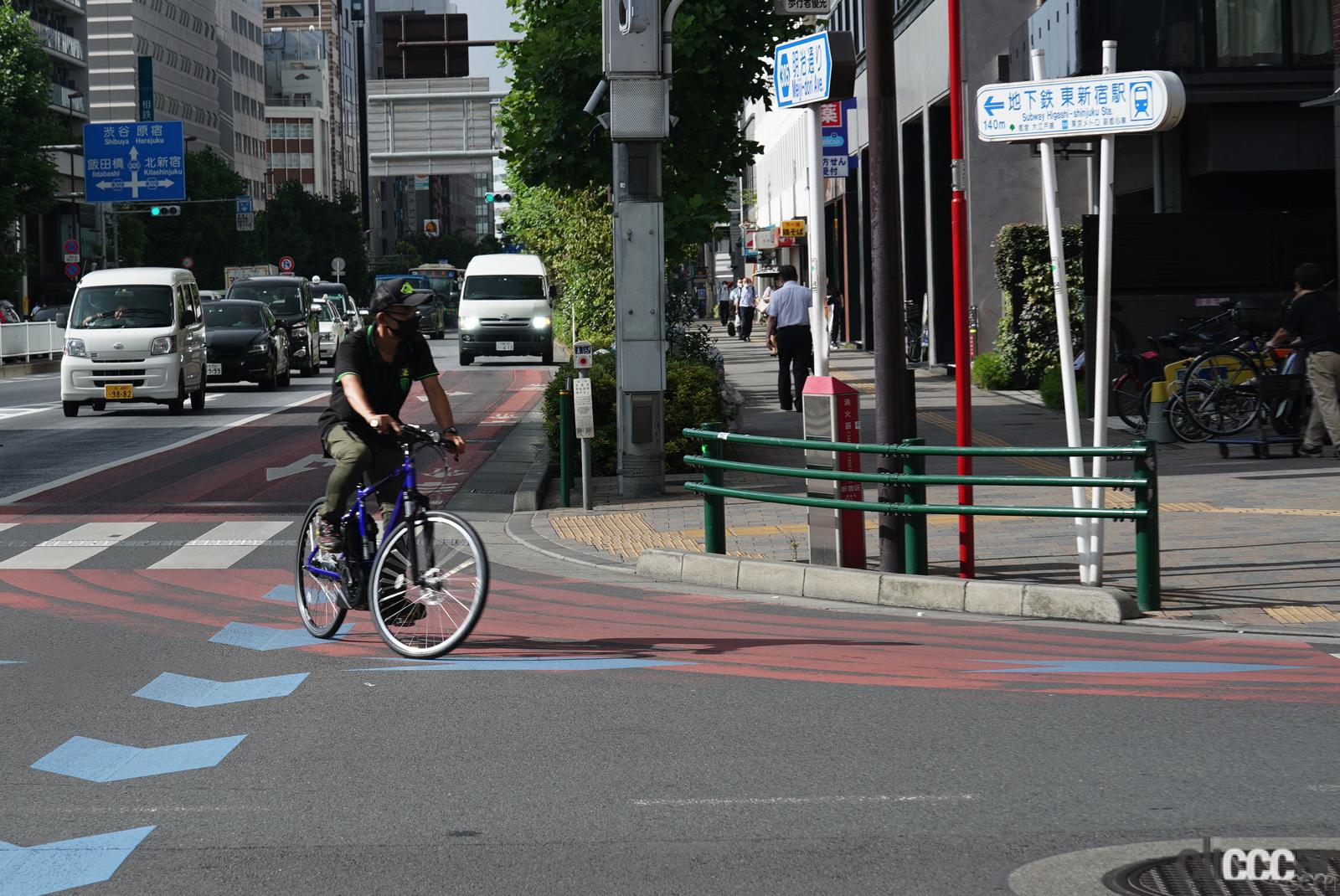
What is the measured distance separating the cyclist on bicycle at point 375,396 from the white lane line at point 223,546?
354 centimetres

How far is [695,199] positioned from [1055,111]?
1530 centimetres

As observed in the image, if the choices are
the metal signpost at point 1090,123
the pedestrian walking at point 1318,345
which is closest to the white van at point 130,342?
the pedestrian walking at point 1318,345

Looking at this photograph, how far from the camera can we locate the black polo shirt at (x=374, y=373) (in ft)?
28.9

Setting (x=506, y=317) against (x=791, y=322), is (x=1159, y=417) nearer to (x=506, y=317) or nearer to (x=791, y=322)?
(x=791, y=322)

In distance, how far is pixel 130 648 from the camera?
9.09m

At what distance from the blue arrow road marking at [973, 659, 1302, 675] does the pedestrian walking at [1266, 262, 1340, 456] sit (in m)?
→ 8.32

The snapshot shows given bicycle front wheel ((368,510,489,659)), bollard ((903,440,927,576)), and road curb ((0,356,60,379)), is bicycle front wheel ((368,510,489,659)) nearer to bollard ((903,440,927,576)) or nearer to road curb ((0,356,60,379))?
bollard ((903,440,927,576))

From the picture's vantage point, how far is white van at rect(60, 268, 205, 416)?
27.7 meters

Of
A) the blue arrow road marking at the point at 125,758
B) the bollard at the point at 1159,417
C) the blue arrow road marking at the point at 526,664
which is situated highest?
the bollard at the point at 1159,417

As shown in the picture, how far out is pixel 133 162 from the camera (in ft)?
222

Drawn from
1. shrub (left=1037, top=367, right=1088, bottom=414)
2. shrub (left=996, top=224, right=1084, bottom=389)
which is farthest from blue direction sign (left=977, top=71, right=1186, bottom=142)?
shrub (left=996, top=224, right=1084, bottom=389)

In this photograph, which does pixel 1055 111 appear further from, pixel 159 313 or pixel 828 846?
pixel 159 313

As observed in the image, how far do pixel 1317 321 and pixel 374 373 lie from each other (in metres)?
9.96

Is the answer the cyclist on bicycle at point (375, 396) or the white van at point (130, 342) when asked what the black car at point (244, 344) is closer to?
the white van at point (130, 342)
